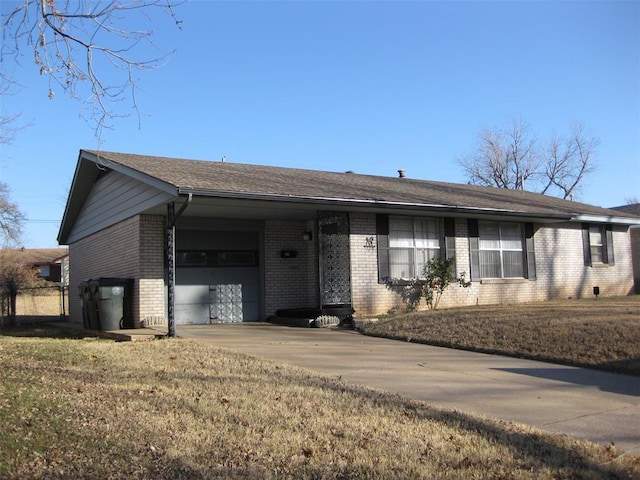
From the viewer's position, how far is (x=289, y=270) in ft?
53.2

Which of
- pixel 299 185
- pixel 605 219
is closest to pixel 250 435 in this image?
pixel 299 185

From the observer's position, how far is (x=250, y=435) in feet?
16.1

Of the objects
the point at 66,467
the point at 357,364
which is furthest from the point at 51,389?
the point at 357,364

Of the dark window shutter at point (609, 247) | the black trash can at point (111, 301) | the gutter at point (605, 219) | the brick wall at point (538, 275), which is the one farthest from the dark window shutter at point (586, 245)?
the black trash can at point (111, 301)

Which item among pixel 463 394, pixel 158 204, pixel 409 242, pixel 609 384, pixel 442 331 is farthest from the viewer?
pixel 409 242

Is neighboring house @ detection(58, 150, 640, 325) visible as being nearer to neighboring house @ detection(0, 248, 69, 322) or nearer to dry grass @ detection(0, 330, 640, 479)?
dry grass @ detection(0, 330, 640, 479)

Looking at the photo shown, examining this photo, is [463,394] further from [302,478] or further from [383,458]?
[302,478]

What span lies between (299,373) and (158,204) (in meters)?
6.24

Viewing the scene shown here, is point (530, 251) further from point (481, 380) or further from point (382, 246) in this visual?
point (481, 380)

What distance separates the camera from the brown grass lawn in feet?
29.7

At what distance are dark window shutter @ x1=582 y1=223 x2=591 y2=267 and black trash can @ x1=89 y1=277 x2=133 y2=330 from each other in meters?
15.0

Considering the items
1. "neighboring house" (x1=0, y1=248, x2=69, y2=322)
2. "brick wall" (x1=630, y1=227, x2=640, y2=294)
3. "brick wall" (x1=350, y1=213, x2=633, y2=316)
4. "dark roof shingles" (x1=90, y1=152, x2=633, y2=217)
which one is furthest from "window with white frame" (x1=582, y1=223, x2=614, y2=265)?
"neighboring house" (x1=0, y1=248, x2=69, y2=322)

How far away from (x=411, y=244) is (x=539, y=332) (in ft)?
18.8

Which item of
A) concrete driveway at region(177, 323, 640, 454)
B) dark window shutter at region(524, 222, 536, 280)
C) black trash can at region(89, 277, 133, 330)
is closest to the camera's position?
concrete driveway at region(177, 323, 640, 454)
